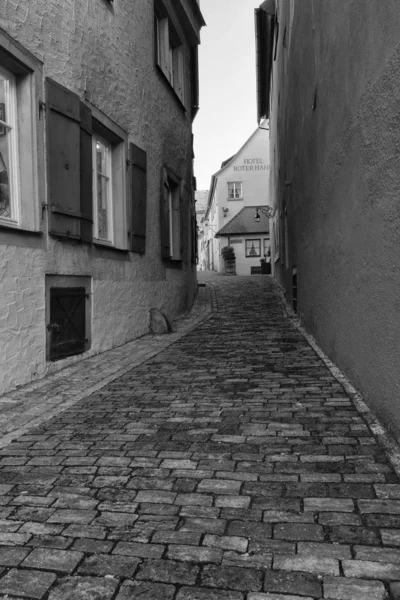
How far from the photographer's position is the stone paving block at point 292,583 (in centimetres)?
213

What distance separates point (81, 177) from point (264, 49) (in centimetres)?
1569

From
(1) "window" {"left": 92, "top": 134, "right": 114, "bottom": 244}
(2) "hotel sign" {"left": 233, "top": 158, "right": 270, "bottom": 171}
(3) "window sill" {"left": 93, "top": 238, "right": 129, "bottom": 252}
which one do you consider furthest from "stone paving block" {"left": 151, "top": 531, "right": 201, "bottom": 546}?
(2) "hotel sign" {"left": 233, "top": 158, "right": 270, "bottom": 171}

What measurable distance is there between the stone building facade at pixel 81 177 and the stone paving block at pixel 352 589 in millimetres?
4066

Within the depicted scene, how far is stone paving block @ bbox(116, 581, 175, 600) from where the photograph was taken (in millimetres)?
2123

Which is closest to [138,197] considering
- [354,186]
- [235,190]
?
[354,186]

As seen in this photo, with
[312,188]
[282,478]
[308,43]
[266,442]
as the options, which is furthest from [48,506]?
[308,43]

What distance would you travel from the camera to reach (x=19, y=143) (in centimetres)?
585

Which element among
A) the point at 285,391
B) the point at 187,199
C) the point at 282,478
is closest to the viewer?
the point at 282,478

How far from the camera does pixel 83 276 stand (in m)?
7.16

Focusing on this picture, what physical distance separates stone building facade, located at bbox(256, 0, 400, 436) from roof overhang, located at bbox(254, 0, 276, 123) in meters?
9.43

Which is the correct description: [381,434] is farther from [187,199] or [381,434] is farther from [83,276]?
[187,199]

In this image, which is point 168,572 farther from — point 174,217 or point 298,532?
point 174,217

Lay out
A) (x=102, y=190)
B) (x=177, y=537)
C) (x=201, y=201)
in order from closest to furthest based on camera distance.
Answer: (x=177, y=537) < (x=102, y=190) < (x=201, y=201)

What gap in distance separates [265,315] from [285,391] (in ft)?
20.3
